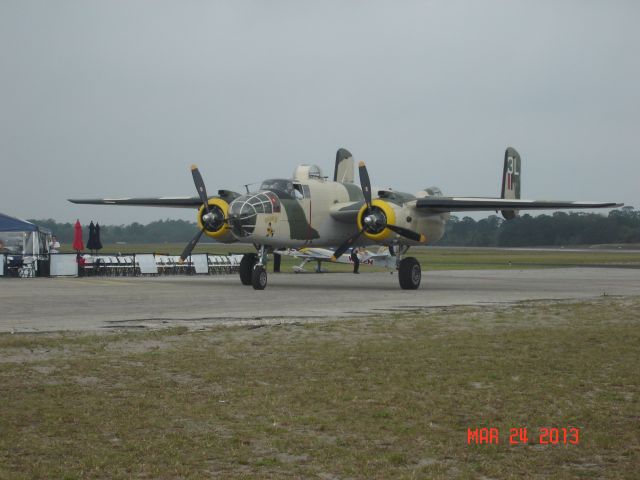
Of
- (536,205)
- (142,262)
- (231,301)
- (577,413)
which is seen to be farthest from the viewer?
(142,262)

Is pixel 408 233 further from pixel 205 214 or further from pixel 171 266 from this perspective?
pixel 171 266

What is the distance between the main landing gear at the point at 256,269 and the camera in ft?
94.8

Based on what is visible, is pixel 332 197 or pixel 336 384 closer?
pixel 336 384

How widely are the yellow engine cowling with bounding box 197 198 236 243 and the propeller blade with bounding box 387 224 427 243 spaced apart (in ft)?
19.1

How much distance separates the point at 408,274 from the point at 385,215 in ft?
7.75

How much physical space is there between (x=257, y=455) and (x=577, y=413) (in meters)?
3.64

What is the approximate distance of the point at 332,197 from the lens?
3262 centimetres

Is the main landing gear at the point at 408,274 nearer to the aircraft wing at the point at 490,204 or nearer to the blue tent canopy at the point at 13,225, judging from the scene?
the aircraft wing at the point at 490,204

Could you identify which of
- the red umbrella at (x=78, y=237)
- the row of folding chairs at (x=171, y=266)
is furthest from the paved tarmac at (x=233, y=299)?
the red umbrella at (x=78, y=237)

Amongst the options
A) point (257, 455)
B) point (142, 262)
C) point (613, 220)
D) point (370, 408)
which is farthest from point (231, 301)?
point (613, 220)

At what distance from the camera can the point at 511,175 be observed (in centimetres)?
4059

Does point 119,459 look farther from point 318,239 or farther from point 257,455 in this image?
point 318,239
